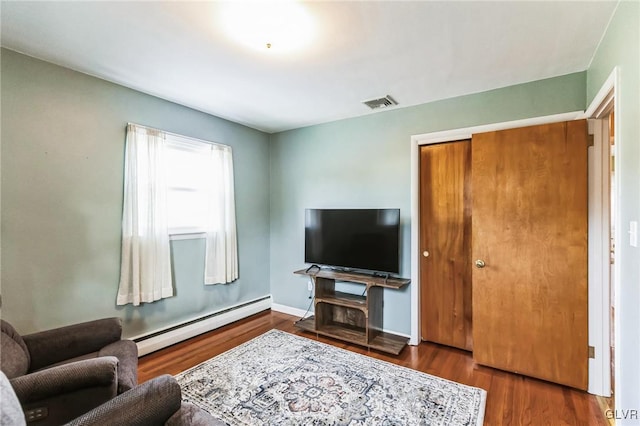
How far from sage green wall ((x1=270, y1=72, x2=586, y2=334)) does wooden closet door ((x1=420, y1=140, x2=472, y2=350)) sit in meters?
0.20

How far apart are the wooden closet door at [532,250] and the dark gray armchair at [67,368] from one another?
9.11 feet

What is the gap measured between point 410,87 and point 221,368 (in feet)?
10.0

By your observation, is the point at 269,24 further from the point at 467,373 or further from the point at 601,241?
the point at 467,373

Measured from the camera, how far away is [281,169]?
4.14m

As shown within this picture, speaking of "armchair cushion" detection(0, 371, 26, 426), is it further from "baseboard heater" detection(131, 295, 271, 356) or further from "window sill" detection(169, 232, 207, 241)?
"window sill" detection(169, 232, 207, 241)

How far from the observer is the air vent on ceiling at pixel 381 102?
2920 millimetres

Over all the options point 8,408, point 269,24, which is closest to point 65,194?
point 8,408

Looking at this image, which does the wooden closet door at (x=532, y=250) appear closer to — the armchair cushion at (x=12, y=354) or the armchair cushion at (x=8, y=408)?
the armchair cushion at (x=8, y=408)

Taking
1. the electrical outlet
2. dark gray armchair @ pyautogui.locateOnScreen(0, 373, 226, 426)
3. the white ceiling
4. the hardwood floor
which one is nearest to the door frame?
A: the hardwood floor

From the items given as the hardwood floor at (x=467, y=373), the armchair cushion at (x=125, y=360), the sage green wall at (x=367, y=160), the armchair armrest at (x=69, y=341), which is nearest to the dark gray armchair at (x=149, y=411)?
the armchair cushion at (x=125, y=360)

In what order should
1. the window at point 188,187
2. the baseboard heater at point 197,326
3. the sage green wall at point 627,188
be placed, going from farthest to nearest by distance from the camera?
the window at point 188,187, the baseboard heater at point 197,326, the sage green wall at point 627,188

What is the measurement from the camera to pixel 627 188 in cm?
147

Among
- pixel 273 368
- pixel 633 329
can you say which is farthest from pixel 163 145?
pixel 633 329

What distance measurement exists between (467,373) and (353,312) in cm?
126
